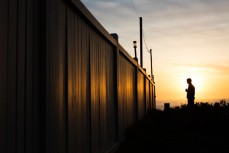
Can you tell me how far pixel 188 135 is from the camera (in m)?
10.3

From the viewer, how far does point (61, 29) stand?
11.8 ft

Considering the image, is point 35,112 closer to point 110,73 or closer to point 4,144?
point 4,144

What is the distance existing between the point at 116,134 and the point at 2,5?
5.19 metres

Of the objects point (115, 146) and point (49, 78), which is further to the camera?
point (115, 146)

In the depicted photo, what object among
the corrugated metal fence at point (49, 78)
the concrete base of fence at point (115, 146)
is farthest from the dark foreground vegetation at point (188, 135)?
the corrugated metal fence at point (49, 78)

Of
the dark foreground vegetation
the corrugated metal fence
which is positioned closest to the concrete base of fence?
the dark foreground vegetation

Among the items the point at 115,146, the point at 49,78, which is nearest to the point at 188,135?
the point at 115,146

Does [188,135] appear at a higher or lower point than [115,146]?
lower

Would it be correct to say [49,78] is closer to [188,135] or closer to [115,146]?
[115,146]

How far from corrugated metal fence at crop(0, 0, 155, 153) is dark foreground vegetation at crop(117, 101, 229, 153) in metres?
2.49

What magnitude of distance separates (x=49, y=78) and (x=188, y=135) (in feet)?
25.7

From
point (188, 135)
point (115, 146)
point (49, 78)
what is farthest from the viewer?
point (188, 135)

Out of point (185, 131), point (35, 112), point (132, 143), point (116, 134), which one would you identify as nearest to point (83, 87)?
point (35, 112)

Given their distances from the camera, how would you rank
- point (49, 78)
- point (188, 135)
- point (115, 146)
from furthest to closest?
point (188, 135) → point (115, 146) → point (49, 78)
